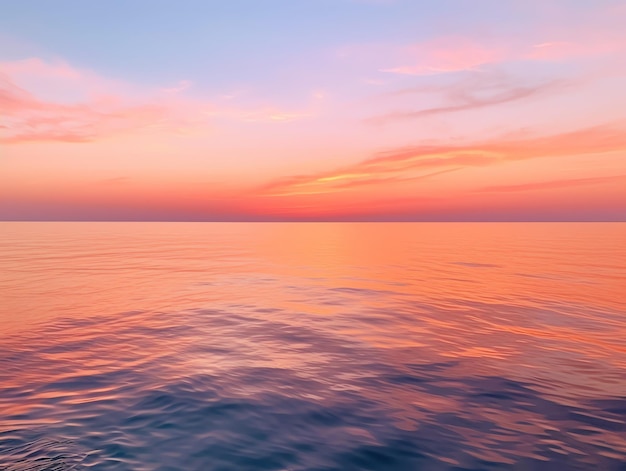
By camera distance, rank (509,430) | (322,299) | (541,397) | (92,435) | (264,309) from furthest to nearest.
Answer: (322,299)
(264,309)
(541,397)
(509,430)
(92,435)

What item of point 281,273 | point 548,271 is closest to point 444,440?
point 281,273

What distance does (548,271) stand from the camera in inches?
1479

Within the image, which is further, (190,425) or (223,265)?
(223,265)

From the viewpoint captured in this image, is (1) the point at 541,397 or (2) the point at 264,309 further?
(2) the point at 264,309

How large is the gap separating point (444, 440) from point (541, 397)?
4.03m

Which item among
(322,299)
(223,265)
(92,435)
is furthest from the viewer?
(223,265)

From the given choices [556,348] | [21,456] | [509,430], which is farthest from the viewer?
[556,348]

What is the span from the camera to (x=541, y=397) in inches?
396

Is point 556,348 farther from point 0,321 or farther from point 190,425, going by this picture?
point 0,321

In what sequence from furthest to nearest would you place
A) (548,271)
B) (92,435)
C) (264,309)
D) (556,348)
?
(548,271) < (264,309) < (556,348) < (92,435)

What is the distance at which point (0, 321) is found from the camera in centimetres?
1731

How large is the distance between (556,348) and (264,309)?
14411mm

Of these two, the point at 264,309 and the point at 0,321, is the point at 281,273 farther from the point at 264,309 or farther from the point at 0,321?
the point at 0,321

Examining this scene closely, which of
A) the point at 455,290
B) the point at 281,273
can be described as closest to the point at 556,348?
the point at 455,290
